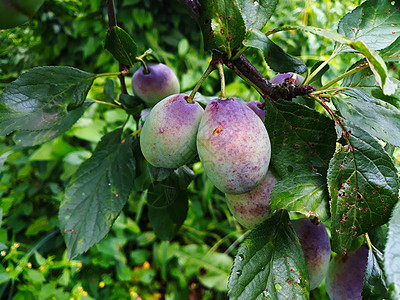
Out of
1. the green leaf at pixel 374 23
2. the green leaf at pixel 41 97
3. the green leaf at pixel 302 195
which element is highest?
the green leaf at pixel 374 23

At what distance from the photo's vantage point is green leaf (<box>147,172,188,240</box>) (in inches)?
24.1

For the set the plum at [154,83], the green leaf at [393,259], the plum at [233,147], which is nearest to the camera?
the green leaf at [393,259]

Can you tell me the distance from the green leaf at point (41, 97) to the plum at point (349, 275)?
1.58 feet

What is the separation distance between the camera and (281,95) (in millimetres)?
419

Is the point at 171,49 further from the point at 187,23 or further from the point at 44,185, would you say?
the point at 44,185

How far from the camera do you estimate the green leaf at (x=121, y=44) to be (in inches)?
17.9

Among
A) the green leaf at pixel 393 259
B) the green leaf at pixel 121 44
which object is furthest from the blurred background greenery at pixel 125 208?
the green leaf at pixel 393 259

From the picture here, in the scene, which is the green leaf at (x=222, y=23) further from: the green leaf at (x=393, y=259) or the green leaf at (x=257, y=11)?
the green leaf at (x=393, y=259)

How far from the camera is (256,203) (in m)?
0.42

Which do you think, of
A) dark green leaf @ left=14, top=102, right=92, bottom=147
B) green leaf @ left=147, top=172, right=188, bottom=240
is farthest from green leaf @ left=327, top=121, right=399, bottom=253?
dark green leaf @ left=14, top=102, right=92, bottom=147

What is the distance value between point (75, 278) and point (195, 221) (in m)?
0.57

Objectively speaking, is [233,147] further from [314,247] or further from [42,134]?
[42,134]

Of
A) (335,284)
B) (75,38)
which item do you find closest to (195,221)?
(335,284)

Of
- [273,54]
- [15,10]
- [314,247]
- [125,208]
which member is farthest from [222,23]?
[125,208]
